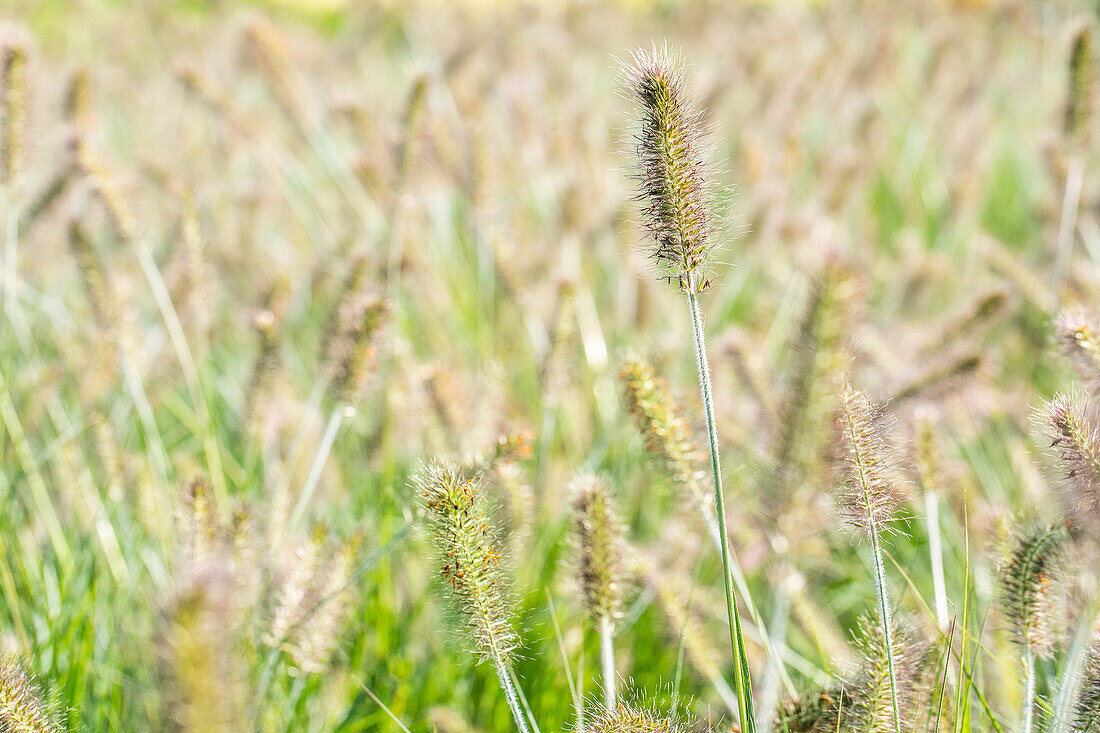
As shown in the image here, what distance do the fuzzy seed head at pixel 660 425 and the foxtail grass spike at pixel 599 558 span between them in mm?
160

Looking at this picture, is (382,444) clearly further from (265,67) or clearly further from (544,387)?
(265,67)

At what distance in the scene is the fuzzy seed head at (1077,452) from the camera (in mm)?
1158

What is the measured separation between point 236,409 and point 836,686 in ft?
8.85

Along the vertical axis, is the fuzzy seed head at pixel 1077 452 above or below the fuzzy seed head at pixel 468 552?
above

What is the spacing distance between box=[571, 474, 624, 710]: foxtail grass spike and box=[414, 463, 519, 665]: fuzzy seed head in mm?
198

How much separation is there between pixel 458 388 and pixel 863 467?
153 cm

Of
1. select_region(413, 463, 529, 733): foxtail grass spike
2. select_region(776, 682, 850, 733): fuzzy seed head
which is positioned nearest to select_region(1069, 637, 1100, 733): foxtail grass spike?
select_region(776, 682, 850, 733): fuzzy seed head

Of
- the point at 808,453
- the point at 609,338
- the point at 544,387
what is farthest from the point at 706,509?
the point at 609,338

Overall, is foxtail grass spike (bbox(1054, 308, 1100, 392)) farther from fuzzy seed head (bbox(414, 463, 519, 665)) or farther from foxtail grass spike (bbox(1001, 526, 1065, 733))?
fuzzy seed head (bbox(414, 463, 519, 665))

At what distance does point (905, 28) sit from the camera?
9.52 m

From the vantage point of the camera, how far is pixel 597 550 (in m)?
1.50

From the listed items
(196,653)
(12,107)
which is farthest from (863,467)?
(12,107)

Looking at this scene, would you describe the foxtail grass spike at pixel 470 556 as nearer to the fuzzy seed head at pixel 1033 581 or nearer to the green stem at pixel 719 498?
the green stem at pixel 719 498

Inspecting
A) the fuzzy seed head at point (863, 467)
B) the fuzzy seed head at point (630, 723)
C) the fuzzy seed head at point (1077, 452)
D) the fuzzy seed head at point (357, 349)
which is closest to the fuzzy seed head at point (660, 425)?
the fuzzy seed head at point (863, 467)
